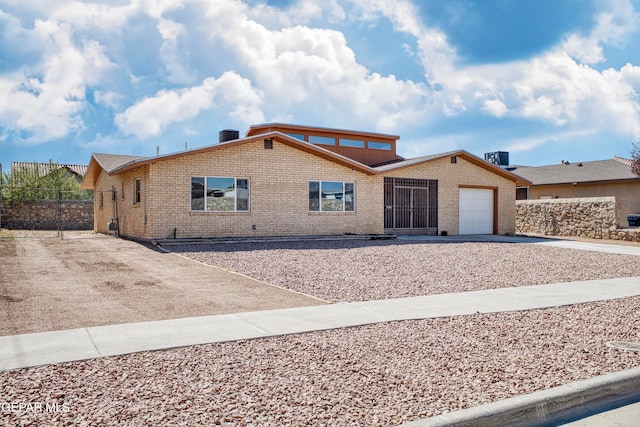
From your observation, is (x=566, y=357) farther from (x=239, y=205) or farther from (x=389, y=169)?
(x=389, y=169)

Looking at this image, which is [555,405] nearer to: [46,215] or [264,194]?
[264,194]

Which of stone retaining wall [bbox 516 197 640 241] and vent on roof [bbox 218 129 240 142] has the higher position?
vent on roof [bbox 218 129 240 142]

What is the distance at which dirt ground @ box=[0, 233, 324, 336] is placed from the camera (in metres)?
6.79

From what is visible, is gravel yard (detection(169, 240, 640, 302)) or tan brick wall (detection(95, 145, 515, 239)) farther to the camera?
tan brick wall (detection(95, 145, 515, 239))

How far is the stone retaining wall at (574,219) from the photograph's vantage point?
906 inches

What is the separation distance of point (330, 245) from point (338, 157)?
446cm

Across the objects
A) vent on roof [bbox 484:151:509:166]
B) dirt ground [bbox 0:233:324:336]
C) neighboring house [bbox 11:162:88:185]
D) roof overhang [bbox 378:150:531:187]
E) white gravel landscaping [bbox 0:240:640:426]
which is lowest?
white gravel landscaping [bbox 0:240:640:426]

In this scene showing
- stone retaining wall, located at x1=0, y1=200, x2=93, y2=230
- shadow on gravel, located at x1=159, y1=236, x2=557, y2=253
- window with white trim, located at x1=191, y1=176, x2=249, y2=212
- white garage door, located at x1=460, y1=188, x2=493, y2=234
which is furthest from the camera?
stone retaining wall, located at x1=0, y1=200, x2=93, y2=230

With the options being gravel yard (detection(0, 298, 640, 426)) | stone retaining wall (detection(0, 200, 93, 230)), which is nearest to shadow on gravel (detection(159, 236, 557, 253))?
gravel yard (detection(0, 298, 640, 426))

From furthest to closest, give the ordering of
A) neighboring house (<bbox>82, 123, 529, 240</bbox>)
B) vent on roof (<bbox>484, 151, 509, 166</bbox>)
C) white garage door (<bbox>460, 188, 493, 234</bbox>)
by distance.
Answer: vent on roof (<bbox>484, 151, 509, 166</bbox>) < white garage door (<bbox>460, 188, 493, 234</bbox>) < neighboring house (<bbox>82, 123, 529, 240</bbox>)

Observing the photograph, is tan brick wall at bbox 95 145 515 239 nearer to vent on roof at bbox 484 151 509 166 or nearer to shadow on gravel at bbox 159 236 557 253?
shadow on gravel at bbox 159 236 557 253

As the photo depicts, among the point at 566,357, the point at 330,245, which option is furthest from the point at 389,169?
the point at 566,357

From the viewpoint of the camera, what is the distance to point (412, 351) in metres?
5.33

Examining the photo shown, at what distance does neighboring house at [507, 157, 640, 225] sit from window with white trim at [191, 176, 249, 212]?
58.1 ft
